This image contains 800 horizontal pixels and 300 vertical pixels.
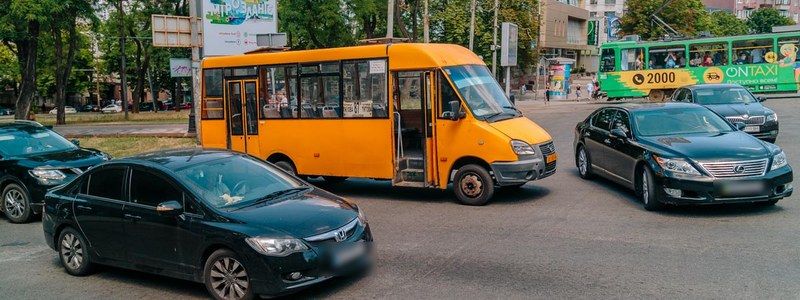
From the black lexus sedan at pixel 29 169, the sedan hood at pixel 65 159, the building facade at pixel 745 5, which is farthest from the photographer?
the building facade at pixel 745 5

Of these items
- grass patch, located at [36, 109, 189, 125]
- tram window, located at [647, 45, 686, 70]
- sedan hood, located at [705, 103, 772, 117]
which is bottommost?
grass patch, located at [36, 109, 189, 125]

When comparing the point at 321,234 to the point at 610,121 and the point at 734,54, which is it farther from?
the point at 734,54

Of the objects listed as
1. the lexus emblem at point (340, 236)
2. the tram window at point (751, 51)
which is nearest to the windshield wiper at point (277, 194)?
the lexus emblem at point (340, 236)

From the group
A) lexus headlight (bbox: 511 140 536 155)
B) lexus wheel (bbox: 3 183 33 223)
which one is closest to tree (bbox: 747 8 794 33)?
lexus headlight (bbox: 511 140 536 155)

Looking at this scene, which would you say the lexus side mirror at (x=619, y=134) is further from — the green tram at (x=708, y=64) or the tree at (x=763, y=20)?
the tree at (x=763, y=20)

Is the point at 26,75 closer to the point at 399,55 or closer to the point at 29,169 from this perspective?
the point at 29,169

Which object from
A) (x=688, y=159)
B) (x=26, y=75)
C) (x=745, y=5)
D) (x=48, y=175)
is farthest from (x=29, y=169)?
(x=745, y=5)

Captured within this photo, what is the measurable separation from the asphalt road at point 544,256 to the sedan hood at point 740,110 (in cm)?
698

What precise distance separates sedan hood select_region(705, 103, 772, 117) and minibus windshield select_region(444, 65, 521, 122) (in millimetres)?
7511

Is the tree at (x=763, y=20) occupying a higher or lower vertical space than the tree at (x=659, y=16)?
higher

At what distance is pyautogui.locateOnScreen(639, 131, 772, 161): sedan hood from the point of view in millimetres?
9125

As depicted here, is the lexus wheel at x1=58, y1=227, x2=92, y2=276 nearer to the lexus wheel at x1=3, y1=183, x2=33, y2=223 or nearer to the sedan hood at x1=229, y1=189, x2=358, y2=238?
the sedan hood at x1=229, y1=189, x2=358, y2=238

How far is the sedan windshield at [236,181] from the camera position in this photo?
22.2 ft

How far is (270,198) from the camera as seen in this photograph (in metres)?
6.96
